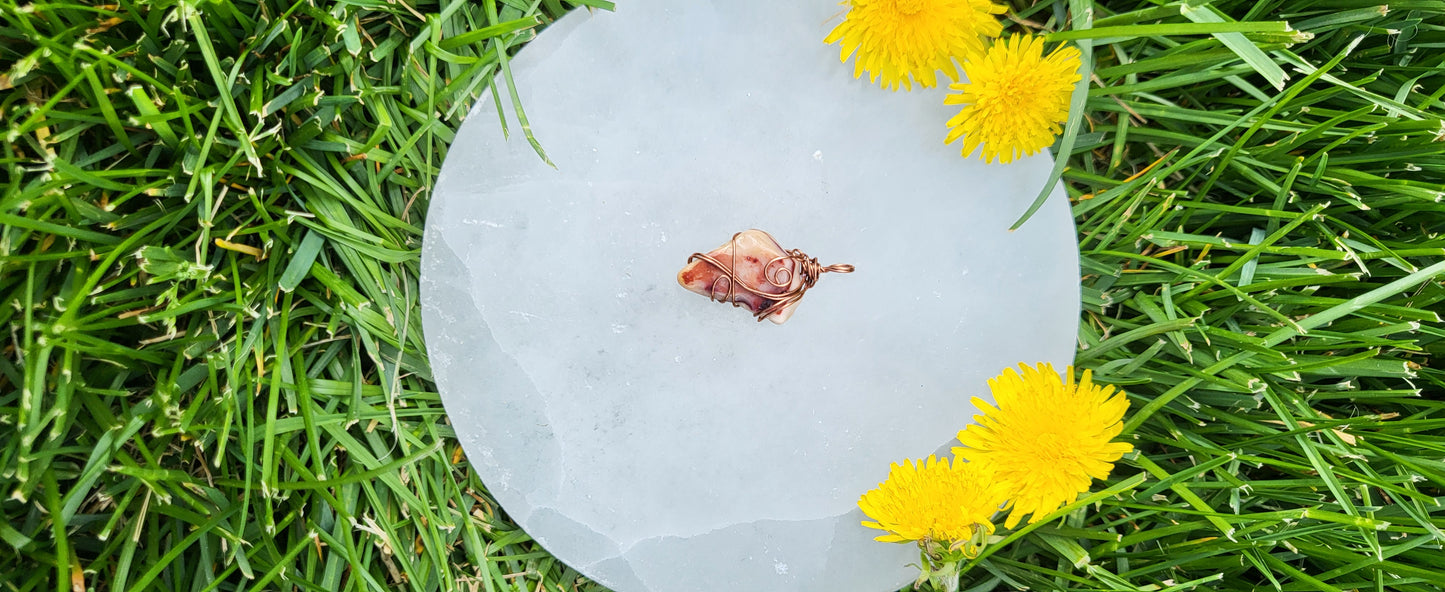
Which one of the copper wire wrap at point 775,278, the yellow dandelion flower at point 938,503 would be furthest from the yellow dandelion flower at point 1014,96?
the yellow dandelion flower at point 938,503

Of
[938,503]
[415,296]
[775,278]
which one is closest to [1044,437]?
[938,503]

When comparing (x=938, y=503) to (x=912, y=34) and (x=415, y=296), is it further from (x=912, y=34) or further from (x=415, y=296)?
(x=415, y=296)

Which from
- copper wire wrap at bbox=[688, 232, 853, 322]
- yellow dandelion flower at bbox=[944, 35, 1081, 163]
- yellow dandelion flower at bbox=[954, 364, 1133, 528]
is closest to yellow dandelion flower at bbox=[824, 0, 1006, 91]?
yellow dandelion flower at bbox=[944, 35, 1081, 163]

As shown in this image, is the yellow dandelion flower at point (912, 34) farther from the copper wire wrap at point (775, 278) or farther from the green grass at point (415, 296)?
the copper wire wrap at point (775, 278)

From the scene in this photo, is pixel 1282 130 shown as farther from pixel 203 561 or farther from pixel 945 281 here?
pixel 203 561

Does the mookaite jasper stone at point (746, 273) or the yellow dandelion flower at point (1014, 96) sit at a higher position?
the yellow dandelion flower at point (1014, 96)

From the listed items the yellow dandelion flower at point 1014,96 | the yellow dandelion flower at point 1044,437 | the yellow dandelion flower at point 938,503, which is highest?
the yellow dandelion flower at point 1014,96

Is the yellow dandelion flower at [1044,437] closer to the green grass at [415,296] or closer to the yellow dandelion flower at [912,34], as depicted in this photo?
the green grass at [415,296]
